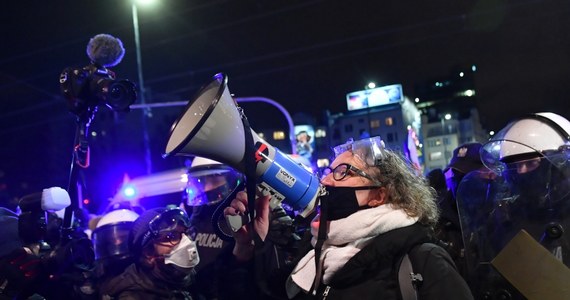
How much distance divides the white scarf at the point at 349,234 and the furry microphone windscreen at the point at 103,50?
2.20 m

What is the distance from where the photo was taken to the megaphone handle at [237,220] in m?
3.13

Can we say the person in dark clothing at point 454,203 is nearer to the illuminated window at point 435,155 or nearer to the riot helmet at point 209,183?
the riot helmet at point 209,183

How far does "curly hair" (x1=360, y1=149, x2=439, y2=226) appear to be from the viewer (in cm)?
256

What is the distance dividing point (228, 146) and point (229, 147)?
0.01m

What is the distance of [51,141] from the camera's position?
3466 centimetres

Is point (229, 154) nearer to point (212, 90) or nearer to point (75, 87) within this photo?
point (212, 90)

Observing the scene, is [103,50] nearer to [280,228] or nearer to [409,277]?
[280,228]

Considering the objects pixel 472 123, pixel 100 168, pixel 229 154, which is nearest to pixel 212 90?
pixel 229 154

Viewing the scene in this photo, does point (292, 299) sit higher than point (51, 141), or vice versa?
point (51, 141)

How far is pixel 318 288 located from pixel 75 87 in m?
2.32

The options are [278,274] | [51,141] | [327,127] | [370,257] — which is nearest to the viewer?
Answer: [370,257]

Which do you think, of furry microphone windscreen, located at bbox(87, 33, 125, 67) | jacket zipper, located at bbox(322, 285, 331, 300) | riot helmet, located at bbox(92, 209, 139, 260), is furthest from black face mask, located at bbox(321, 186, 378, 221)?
riot helmet, located at bbox(92, 209, 139, 260)

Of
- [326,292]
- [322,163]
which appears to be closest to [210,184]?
[326,292]

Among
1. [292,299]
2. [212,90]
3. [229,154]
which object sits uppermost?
[212,90]
